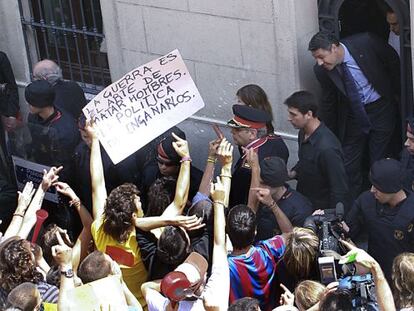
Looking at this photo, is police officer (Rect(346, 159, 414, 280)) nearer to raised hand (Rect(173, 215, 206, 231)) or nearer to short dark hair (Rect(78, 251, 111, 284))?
raised hand (Rect(173, 215, 206, 231))

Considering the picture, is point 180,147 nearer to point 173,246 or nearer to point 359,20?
point 173,246

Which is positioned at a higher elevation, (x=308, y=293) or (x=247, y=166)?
(x=308, y=293)

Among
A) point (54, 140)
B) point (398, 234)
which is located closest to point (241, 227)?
point (398, 234)

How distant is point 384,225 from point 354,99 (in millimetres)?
1636

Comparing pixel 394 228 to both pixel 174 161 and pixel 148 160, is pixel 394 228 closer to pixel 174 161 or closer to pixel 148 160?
pixel 174 161

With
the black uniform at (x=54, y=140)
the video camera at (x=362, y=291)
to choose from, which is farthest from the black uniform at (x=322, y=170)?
the black uniform at (x=54, y=140)

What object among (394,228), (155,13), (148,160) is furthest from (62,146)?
(394,228)

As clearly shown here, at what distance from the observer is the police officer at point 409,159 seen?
27.1 feet

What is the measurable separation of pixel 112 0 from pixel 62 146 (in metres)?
1.92

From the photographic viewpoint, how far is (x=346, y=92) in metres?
9.28

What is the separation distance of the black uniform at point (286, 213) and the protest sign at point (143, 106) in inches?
46.0

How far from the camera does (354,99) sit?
9258 millimetres

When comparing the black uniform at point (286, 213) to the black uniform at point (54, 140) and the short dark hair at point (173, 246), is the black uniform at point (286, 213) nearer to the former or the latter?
the short dark hair at point (173, 246)

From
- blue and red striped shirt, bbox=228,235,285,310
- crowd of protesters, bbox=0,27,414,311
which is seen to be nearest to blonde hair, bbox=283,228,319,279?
crowd of protesters, bbox=0,27,414,311
